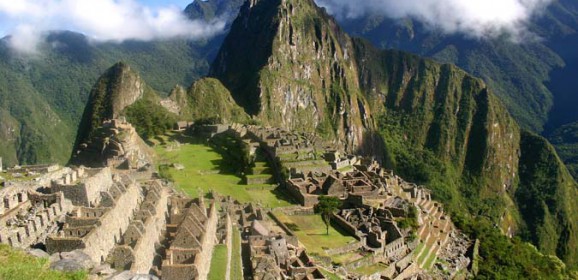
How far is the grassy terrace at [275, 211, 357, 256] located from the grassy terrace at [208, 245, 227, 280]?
11.4m

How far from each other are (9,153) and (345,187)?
158576mm

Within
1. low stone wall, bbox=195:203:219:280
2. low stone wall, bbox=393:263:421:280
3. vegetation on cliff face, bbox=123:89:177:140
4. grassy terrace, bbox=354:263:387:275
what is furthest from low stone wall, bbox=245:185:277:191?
vegetation on cliff face, bbox=123:89:177:140

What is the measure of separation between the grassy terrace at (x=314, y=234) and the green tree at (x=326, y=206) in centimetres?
56

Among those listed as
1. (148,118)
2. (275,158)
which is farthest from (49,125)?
(275,158)

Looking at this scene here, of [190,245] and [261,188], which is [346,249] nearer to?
[261,188]

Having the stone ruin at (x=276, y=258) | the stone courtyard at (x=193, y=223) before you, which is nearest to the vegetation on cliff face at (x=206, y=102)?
the stone courtyard at (x=193, y=223)

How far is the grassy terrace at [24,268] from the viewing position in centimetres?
1398

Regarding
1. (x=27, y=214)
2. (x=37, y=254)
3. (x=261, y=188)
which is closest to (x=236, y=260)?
(x=27, y=214)

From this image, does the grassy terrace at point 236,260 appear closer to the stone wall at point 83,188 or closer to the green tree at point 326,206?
the stone wall at point 83,188

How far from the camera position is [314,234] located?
4331 centimetres

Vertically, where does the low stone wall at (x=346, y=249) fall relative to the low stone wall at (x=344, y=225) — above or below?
below

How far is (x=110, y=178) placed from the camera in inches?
1259

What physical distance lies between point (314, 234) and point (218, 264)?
18.4m

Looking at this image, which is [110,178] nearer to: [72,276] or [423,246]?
[72,276]
